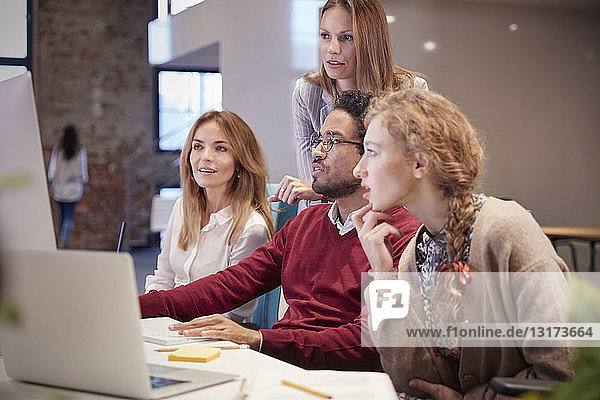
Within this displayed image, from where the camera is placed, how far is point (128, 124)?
975 cm

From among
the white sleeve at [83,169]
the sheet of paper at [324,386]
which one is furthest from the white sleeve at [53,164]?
the sheet of paper at [324,386]

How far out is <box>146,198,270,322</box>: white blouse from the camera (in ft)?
7.27

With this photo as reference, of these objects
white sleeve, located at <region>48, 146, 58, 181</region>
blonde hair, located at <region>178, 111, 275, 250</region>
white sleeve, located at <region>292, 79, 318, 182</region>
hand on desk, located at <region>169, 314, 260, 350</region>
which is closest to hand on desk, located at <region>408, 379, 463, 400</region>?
hand on desk, located at <region>169, 314, 260, 350</region>

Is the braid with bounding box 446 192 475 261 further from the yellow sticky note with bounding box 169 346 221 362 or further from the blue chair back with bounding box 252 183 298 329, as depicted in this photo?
the blue chair back with bounding box 252 183 298 329

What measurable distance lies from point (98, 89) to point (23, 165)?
9137mm

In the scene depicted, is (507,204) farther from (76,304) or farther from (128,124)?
(128,124)

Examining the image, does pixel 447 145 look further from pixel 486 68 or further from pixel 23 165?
pixel 486 68

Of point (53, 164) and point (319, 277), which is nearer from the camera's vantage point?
point (319, 277)

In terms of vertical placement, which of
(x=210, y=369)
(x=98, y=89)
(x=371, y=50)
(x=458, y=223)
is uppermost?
(x=98, y=89)

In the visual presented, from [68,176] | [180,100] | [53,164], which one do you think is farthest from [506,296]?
[180,100]

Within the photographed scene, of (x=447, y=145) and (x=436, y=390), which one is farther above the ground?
(x=447, y=145)

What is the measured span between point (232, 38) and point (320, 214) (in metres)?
4.07

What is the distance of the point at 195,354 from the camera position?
3.81 ft

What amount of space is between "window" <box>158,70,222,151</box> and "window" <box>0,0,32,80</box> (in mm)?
1852
